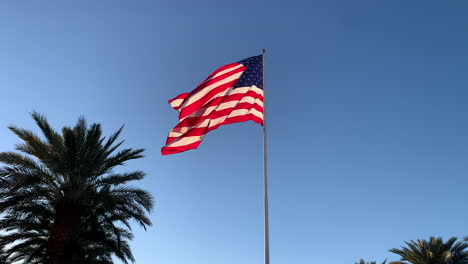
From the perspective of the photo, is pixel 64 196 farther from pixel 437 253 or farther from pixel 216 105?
pixel 437 253

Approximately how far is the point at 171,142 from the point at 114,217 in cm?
1015

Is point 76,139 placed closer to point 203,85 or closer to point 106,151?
point 106,151

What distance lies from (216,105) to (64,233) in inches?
407

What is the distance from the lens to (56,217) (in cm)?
1911

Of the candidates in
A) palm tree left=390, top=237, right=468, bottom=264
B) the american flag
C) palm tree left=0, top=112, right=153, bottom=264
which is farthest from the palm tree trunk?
palm tree left=390, top=237, right=468, bottom=264

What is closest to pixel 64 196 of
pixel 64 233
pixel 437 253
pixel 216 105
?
pixel 64 233

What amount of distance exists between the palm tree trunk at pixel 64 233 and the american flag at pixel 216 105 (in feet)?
28.3

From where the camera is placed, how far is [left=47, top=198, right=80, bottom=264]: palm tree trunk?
18.3m

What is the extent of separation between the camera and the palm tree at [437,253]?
33.1 m

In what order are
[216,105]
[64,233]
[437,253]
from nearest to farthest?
[216,105] → [64,233] → [437,253]

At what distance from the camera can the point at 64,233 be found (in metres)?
18.7

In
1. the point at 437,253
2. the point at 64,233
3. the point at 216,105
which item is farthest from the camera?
the point at 437,253

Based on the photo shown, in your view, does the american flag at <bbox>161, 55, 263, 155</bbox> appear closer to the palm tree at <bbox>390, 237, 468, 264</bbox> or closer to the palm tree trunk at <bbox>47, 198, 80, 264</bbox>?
the palm tree trunk at <bbox>47, 198, 80, 264</bbox>

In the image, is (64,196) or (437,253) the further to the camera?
(437,253)
